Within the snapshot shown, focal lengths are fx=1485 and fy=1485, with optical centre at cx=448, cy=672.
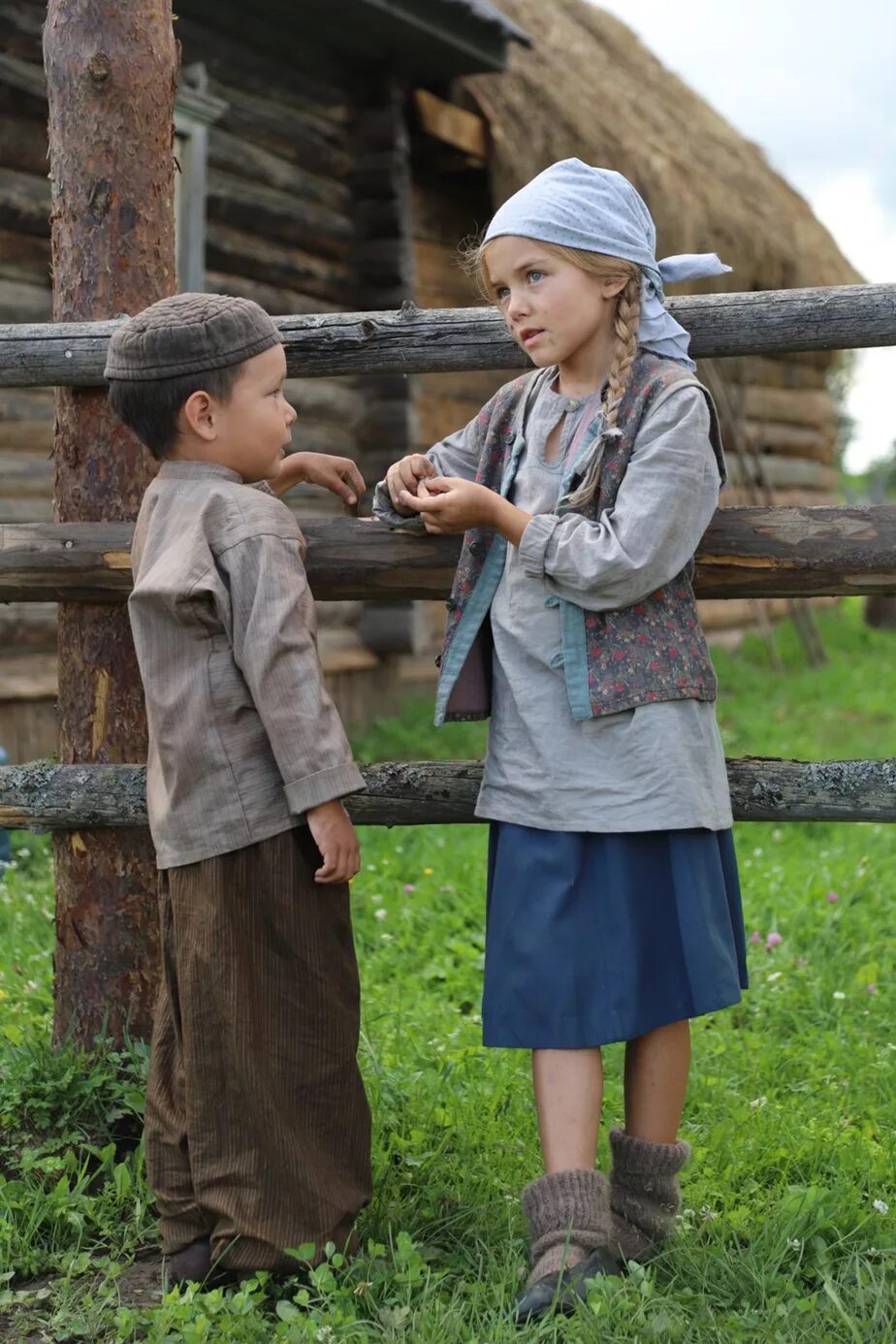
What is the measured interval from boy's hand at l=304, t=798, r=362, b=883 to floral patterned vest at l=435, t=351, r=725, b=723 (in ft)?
0.86

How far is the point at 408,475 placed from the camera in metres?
2.46

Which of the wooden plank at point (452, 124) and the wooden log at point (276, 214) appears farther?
the wooden plank at point (452, 124)

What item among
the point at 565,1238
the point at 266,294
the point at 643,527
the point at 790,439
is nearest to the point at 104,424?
the point at 643,527

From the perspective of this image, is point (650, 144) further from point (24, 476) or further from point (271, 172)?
point (24, 476)

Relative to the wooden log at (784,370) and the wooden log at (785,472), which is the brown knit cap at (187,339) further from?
the wooden log at (784,370)

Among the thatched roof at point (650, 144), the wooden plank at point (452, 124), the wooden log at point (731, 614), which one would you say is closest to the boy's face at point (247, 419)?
the wooden plank at point (452, 124)

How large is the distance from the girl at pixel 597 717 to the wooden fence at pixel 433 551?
32 centimetres

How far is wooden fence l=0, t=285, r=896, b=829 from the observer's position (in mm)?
2621

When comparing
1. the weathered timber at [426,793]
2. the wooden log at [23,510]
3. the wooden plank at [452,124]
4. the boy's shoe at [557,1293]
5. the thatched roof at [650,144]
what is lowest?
the boy's shoe at [557,1293]

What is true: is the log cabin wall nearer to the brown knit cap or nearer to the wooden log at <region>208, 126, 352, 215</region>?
the wooden log at <region>208, 126, 352, 215</region>

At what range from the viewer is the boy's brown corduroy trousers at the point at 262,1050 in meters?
2.27

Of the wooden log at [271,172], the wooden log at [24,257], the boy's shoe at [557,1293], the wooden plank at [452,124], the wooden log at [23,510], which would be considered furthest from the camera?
the wooden plank at [452,124]

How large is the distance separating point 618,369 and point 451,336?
519mm

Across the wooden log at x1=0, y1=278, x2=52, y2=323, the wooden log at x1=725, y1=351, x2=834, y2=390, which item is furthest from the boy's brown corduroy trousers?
the wooden log at x1=725, y1=351, x2=834, y2=390
